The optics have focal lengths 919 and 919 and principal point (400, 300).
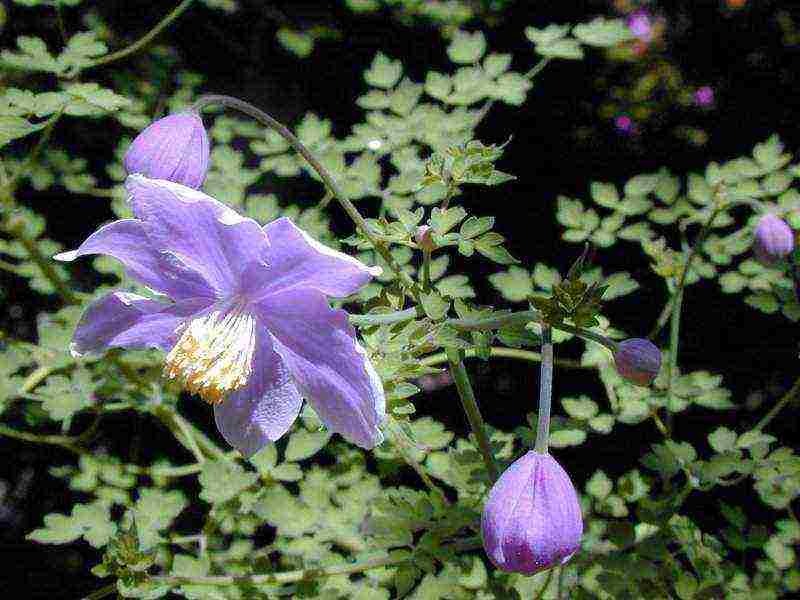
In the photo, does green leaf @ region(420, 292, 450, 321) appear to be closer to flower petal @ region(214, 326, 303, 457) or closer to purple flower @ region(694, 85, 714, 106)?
flower petal @ region(214, 326, 303, 457)

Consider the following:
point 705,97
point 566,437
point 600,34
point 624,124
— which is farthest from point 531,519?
point 705,97

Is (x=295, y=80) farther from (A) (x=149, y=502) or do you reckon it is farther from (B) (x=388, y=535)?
(B) (x=388, y=535)

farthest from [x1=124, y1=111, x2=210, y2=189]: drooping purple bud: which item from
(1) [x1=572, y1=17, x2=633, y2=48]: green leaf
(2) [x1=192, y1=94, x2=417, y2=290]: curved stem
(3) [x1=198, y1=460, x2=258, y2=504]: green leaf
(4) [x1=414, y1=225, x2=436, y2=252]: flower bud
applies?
(1) [x1=572, y1=17, x2=633, y2=48]: green leaf

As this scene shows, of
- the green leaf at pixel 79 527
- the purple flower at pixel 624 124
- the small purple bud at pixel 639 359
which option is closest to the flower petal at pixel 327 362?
the small purple bud at pixel 639 359

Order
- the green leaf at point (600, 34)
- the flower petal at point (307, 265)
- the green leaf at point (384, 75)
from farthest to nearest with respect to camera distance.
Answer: the green leaf at point (600, 34)
the green leaf at point (384, 75)
the flower petal at point (307, 265)

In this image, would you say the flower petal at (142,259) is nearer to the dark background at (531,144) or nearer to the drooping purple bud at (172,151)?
the drooping purple bud at (172,151)

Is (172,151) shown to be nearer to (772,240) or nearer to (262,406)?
(262,406)
